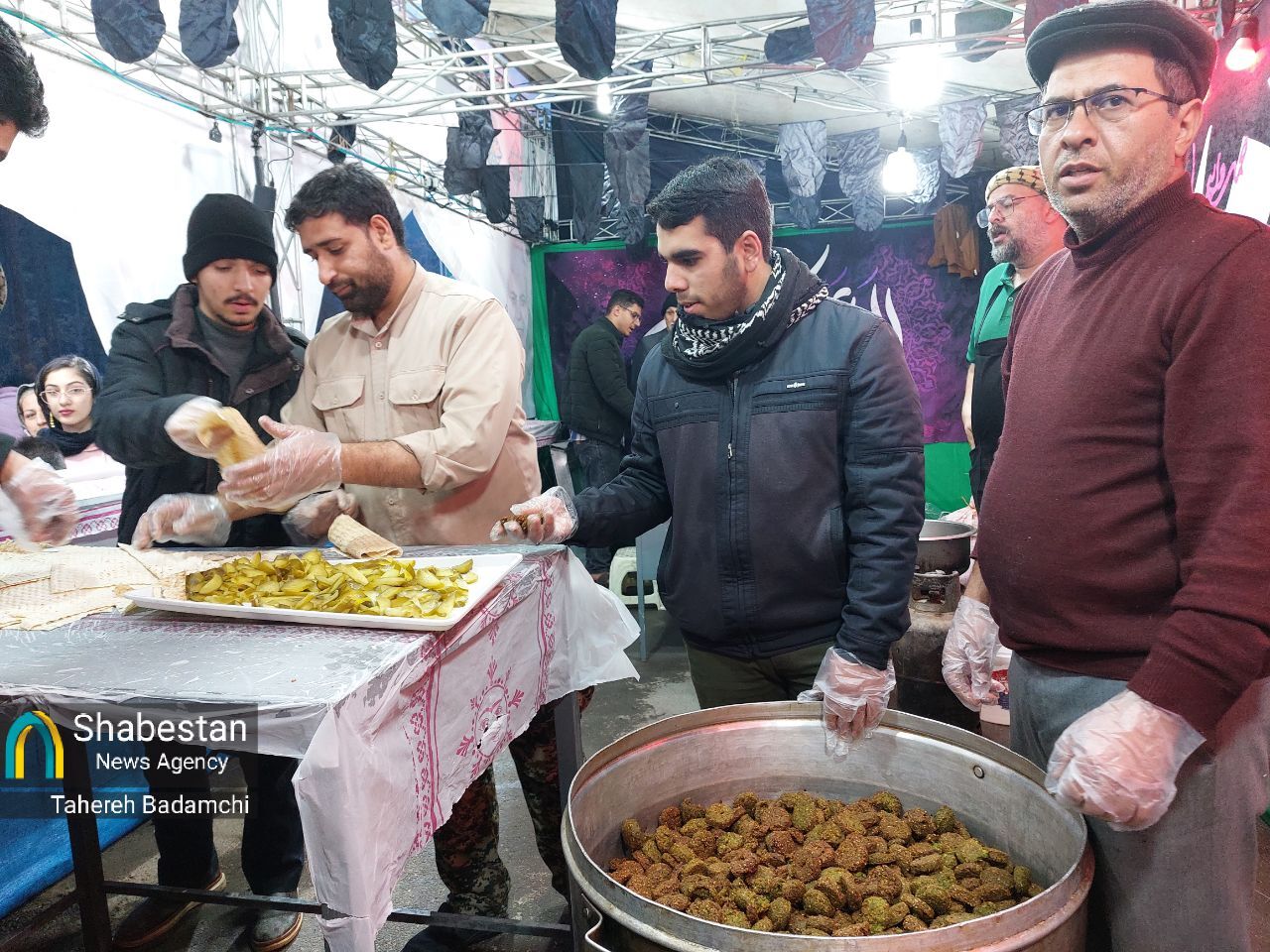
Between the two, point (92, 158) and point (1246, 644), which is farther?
point (92, 158)

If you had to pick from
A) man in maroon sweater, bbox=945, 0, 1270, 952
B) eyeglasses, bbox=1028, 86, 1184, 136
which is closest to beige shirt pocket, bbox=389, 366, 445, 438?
man in maroon sweater, bbox=945, 0, 1270, 952

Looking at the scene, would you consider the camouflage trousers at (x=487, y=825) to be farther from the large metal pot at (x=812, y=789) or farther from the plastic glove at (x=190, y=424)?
the plastic glove at (x=190, y=424)

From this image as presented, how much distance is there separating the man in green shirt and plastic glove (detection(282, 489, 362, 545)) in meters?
2.30

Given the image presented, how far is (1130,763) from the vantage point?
1.04 metres

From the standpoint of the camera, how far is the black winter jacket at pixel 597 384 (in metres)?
6.05

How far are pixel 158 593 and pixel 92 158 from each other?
8.51 feet

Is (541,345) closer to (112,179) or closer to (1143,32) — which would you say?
(112,179)

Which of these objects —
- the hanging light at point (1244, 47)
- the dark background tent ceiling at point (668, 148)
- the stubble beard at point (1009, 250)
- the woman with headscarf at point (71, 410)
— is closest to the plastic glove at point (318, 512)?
the woman with headscarf at point (71, 410)

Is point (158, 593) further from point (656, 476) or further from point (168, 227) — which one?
point (168, 227)

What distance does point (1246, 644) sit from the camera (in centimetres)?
100

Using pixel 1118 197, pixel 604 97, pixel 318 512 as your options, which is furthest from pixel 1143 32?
pixel 604 97

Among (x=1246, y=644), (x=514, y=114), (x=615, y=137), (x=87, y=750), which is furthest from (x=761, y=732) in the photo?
(x=514, y=114)

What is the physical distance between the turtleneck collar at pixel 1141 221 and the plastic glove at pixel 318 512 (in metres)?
1.74

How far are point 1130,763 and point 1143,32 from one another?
3.22 feet
